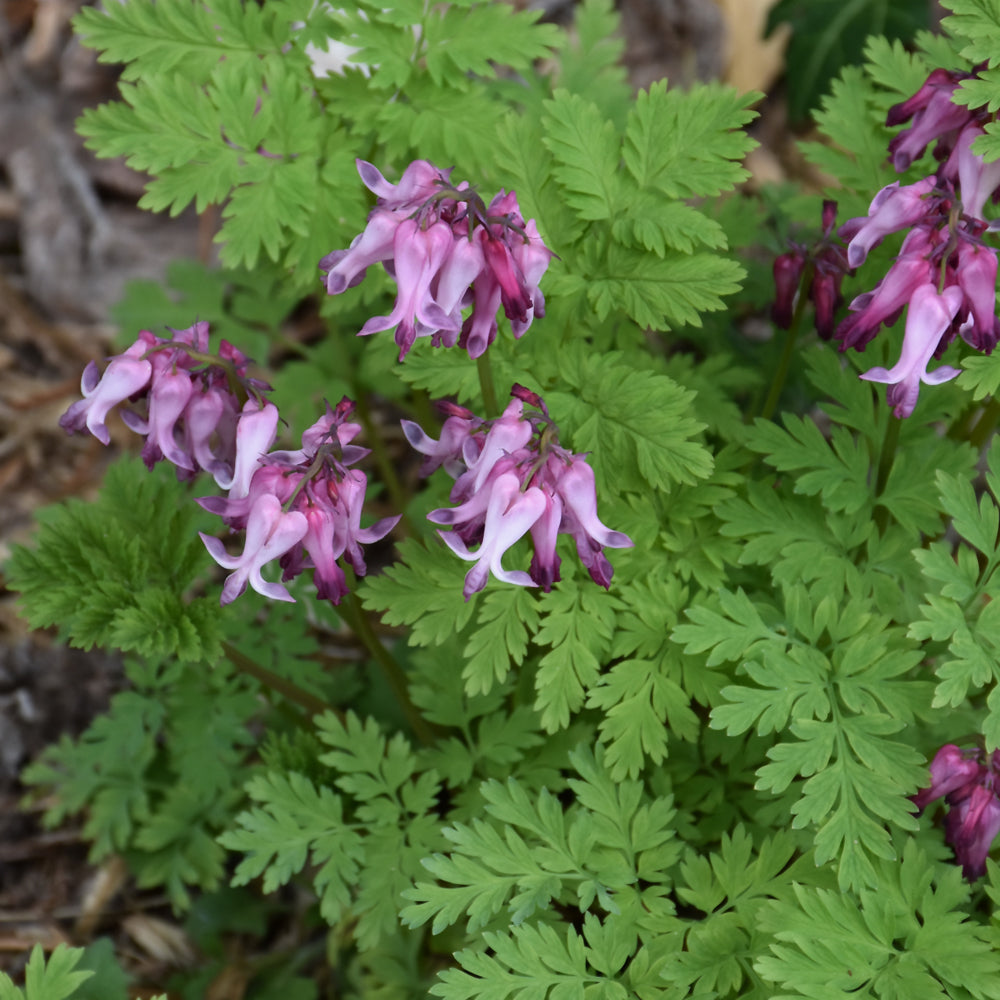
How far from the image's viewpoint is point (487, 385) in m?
2.45

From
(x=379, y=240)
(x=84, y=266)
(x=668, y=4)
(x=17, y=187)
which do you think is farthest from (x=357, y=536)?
(x=668, y=4)

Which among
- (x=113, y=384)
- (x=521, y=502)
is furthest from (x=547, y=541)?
(x=113, y=384)

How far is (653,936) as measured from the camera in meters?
2.38

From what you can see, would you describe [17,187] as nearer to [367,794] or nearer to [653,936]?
[367,794]

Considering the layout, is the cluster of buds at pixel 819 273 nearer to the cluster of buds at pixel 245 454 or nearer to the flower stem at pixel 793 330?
the flower stem at pixel 793 330

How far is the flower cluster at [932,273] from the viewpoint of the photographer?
7.13 feet

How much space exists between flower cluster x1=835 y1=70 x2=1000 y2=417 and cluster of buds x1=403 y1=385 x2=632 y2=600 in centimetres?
67

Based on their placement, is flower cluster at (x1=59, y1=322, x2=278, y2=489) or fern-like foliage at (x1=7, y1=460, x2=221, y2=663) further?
fern-like foliage at (x1=7, y1=460, x2=221, y2=663)

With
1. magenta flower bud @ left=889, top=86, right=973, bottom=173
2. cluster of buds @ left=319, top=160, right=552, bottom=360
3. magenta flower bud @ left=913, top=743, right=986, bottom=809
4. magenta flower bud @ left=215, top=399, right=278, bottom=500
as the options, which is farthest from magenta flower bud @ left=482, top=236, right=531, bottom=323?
magenta flower bud @ left=913, top=743, right=986, bottom=809

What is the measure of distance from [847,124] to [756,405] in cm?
91

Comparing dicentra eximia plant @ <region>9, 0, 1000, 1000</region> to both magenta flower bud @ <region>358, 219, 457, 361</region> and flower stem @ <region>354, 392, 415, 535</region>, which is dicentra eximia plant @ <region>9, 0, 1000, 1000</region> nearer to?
magenta flower bud @ <region>358, 219, 457, 361</region>

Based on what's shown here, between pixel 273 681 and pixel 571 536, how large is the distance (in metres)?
0.91

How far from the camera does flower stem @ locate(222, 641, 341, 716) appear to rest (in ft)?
8.85

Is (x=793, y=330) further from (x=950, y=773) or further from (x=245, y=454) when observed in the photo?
(x=245, y=454)
